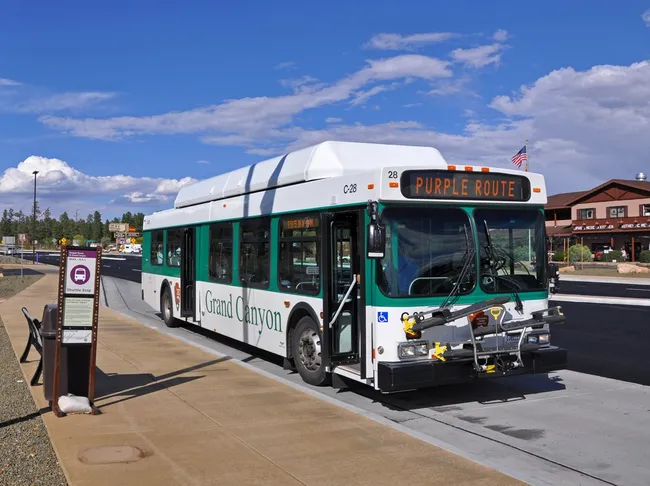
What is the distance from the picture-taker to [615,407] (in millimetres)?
8227

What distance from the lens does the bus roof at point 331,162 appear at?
952cm

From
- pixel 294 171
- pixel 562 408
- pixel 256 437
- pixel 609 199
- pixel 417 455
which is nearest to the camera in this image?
pixel 417 455

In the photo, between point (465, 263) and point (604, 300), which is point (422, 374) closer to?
point (465, 263)

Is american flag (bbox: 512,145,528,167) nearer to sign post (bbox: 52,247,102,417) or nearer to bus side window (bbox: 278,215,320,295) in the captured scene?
bus side window (bbox: 278,215,320,295)

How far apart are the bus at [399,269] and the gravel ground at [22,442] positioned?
3429 mm

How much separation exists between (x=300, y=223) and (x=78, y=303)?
3252 millimetres

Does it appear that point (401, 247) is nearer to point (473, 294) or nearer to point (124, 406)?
point (473, 294)

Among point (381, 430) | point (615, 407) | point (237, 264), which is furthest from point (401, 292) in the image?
point (237, 264)

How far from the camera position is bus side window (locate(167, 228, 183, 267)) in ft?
49.5

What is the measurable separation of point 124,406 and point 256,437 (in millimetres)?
2042

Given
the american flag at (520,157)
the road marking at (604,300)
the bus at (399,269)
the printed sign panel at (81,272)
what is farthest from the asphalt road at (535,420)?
the american flag at (520,157)

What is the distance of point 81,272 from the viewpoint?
7.44m

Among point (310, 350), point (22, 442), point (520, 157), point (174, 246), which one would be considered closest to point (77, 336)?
point (22, 442)

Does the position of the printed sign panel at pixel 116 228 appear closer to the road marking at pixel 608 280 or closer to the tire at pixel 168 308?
the road marking at pixel 608 280
